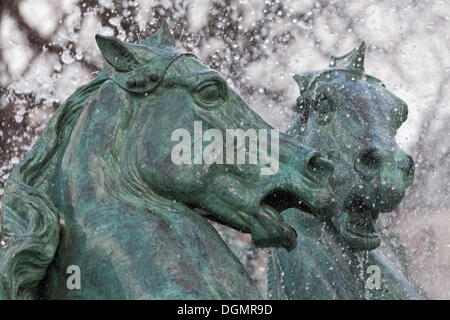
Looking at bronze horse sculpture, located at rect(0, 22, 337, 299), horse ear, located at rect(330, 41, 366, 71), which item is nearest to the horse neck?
bronze horse sculpture, located at rect(0, 22, 337, 299)

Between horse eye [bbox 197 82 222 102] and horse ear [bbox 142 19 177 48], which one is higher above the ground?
horse ear [bbox 142 19 177 48]

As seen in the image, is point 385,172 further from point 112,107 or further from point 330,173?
point 112,107

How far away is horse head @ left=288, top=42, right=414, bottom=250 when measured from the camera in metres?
3.62

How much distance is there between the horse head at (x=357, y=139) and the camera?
3.62m

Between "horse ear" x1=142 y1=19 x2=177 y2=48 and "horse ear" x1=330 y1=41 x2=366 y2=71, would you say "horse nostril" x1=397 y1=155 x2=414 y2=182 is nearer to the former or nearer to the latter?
"horse ear" x1=330 y1=41 x2=366 y2=71

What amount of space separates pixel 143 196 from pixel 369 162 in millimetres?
1095

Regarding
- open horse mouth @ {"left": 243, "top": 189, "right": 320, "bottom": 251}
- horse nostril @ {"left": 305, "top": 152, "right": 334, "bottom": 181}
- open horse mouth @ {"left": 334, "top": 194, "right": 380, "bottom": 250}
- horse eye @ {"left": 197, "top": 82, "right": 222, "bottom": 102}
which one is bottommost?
open horse mouth @ {"left": 334, "top": 194, "right": 380, "bottom": 250}

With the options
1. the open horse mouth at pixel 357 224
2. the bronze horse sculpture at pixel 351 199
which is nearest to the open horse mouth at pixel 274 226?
the bronze horse sculpture at pixel 351 199

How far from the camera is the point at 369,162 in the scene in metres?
3.71

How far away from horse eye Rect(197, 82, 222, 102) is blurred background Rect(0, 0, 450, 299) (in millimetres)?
5159

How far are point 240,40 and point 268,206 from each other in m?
6.85
